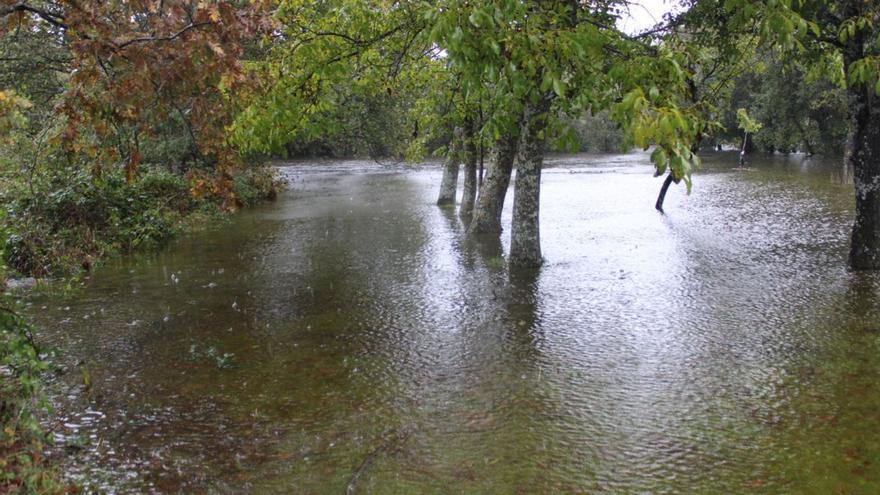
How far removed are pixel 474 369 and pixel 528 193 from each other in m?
5.34

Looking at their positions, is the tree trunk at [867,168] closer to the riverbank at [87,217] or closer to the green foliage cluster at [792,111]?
the riverbank at [87,217]

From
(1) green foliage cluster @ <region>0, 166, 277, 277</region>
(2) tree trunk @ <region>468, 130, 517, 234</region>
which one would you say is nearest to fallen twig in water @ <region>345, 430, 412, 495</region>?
(1) green foliage cluster @ <region>0, 166, 277, 277</region>

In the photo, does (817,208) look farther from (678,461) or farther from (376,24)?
(678,461)

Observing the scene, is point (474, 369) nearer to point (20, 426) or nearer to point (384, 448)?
point (384, 448)

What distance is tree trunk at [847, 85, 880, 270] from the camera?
10.9m

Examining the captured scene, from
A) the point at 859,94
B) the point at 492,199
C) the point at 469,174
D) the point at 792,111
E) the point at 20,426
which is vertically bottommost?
the point at 20,426

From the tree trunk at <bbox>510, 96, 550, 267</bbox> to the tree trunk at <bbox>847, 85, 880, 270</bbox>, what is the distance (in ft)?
16.6

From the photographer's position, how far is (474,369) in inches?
301

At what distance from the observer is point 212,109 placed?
6.04 meters

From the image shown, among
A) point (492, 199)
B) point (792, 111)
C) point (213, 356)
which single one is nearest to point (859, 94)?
point (492, 199)

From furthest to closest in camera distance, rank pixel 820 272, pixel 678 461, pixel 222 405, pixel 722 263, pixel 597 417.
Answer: pixel 722 263
pixel 820 272
pixel 222 405
pixel 597 417
pixel 678 461

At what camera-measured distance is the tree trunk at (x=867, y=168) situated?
10.9m

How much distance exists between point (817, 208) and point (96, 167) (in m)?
20.7

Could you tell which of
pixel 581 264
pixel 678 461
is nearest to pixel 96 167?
pixel 678 461
